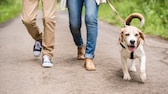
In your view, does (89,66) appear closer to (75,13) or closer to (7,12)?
(75,13)

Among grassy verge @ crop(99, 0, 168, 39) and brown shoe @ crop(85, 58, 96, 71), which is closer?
brown shoe @ crop(85, 58, 96, 71)

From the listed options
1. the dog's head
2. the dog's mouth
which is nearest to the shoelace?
the dog's head

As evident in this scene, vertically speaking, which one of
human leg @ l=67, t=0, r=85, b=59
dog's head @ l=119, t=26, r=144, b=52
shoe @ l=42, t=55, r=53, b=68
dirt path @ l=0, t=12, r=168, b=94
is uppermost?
human leg @ l=67, t=0, r=85, b=59

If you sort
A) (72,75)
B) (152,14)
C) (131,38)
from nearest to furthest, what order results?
1. (131,38)
2. (72,75)
3. (152,14)

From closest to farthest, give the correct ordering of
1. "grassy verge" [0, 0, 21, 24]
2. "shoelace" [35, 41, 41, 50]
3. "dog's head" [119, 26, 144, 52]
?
"dog's head" [119, 26, 144, 52] → "shoelace" [35, 41, 41, 50] → "grassy verge" [0, 0, 21, 24]

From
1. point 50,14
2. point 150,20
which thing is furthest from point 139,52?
point 150,20

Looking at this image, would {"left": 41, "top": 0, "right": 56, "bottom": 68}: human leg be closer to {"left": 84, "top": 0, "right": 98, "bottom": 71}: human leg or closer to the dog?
{"left": 84, "top": 0, "right": 98, "bottom": 71}: human leg

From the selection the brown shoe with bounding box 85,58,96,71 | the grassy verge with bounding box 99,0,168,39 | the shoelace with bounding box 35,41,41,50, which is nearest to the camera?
the brown shoe with bounding box 85,58,96,71

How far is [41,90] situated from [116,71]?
1.69 m

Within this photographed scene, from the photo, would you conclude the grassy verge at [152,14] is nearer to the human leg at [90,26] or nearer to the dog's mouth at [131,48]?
the human leg at [90,26]

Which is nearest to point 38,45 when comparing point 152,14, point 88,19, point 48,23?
point 48,23

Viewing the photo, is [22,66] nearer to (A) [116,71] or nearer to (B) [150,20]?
(A) [116,71]

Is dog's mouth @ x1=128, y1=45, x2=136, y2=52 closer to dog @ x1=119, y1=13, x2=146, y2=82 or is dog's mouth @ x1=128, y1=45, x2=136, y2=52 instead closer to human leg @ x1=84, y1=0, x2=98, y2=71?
dog @ x1=119, y1=13, x2=146, y2=82

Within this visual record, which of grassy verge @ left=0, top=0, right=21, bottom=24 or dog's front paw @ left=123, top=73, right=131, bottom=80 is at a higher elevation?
grassy verge @ left=0, top=0, right=21, bottom=24
